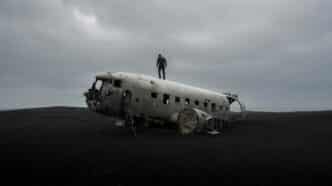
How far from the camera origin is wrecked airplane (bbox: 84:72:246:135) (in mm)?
20938

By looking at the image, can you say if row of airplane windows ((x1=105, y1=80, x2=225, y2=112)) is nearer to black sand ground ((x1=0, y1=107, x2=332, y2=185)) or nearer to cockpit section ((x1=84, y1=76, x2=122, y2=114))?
cockpit section ((x1=84, y1=76, x2=122, y2=114))

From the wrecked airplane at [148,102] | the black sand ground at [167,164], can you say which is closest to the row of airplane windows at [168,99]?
the wrecked airplane at [148,102]

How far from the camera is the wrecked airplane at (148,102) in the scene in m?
20.9

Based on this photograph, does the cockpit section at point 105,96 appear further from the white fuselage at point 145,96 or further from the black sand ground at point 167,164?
the black sand ground at point 167,164

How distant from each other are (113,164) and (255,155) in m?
6.66

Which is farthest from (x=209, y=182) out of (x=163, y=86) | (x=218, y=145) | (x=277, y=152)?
(x=163, y=86)

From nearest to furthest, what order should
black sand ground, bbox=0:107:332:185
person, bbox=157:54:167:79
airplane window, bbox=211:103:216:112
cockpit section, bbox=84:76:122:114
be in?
black sand ground, bbox=0:107:332:185 → cockpit section, bbox=84:76:122:114 → airplane window, bbox=211:103:216:112 → person, bbox=157:54:167:79

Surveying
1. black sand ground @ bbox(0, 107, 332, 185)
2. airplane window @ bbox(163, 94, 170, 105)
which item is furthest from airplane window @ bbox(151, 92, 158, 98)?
black sand ground @ bbox(0, 107, 332, 185)

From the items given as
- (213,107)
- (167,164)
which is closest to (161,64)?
(213,107)

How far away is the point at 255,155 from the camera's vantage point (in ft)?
41.0

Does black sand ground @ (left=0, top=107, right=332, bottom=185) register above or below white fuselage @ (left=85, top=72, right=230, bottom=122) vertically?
below

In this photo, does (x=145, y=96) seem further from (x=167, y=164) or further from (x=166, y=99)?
(x=167, y=164)

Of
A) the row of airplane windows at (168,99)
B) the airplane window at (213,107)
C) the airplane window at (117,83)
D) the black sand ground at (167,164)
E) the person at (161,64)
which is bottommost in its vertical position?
the black sand ground at (167,164)

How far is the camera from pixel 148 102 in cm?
2202
